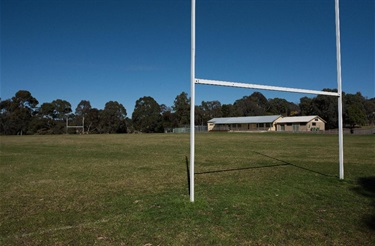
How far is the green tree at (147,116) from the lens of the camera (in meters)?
81.2

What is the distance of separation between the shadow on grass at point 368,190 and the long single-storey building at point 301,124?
57223 mm

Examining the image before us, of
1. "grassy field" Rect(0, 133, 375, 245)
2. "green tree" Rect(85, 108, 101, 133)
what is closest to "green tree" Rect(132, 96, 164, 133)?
"green tree" Rect(85, 108, 101, 133)

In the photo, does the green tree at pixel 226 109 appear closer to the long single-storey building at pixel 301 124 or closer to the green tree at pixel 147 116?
the green tree at pixel 147 116

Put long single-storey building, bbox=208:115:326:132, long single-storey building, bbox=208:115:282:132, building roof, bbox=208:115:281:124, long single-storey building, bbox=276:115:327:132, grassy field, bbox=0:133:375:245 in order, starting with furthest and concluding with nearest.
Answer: building roof, bbox=208:115:281:124 → long single-storey building, bbox=208:115:282:132 → long single-storey building, bbox=208:115:326:132 → long single-storey building, bbox=276:115:327:132 → grassy field, bbox=0:133:375:245

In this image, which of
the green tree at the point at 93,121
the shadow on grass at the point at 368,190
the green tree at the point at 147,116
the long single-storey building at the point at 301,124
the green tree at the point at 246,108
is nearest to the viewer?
the shadow on grass at the point at 368,190

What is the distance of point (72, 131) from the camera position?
81750 mm

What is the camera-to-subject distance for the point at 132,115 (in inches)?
3287

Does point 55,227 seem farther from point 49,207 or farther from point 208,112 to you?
point 208,112

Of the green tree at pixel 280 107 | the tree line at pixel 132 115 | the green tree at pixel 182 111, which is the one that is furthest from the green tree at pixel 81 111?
the green tree at pixel 280 107

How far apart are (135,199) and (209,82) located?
2858 mm

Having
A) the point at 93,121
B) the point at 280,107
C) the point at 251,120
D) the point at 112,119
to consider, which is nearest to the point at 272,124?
the point at 251,120

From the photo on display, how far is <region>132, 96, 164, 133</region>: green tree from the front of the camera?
8125 cm

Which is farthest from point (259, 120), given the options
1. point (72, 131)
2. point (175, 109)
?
point (72, 131)

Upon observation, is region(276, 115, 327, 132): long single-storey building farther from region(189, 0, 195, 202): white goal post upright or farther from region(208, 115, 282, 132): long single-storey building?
region(189, 0, 195, 202): white goal post upright
